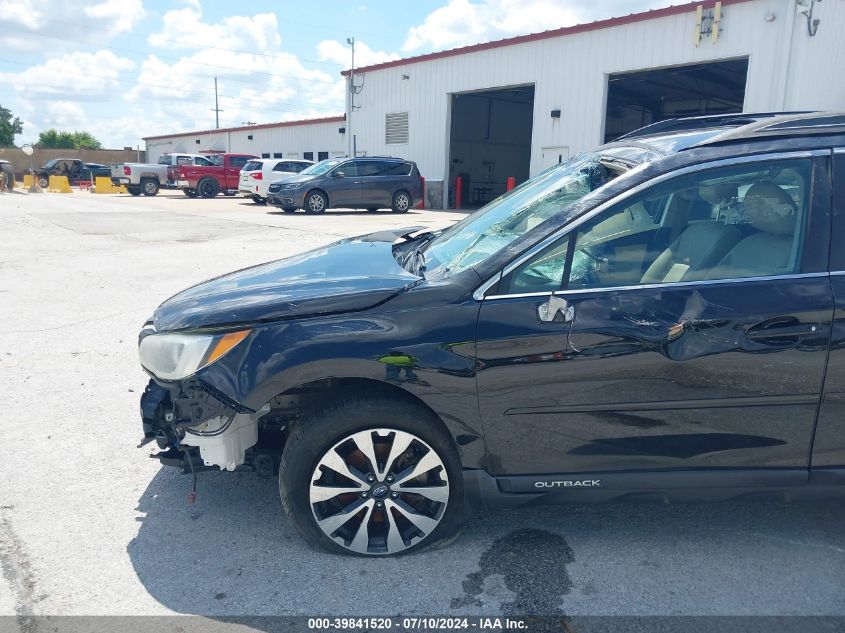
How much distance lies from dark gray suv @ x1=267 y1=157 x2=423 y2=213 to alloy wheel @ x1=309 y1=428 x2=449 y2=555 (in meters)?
17.9

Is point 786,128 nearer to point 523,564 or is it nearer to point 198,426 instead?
point 523,564

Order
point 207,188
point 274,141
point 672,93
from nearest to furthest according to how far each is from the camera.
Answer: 1. point 672,93
2. point 207,188
3. point 274,141

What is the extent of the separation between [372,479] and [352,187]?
18.7m

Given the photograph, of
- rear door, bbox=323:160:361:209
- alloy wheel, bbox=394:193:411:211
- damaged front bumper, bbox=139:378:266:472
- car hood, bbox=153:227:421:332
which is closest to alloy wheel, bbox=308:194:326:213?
rear door, bbox=323:160:361:209

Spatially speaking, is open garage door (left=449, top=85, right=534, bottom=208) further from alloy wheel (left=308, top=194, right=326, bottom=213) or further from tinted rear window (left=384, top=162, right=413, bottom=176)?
alloy wheel (left=308, top=194, right=326, bottom=213)

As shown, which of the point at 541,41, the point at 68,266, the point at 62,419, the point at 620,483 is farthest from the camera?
the point at 541,41

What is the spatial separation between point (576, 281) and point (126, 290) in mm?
7046

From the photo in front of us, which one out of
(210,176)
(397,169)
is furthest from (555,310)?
(210,176)

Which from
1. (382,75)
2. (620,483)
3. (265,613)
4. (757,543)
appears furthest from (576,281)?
(382,75)

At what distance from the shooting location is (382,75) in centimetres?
2664

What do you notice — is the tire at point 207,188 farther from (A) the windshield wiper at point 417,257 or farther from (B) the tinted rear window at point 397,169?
(A) the windshield wiper at point 417,257

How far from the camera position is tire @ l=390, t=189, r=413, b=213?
21625 mm

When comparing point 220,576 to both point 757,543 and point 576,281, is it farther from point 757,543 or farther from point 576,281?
point 757,543

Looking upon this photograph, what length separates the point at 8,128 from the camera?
9369 cm
